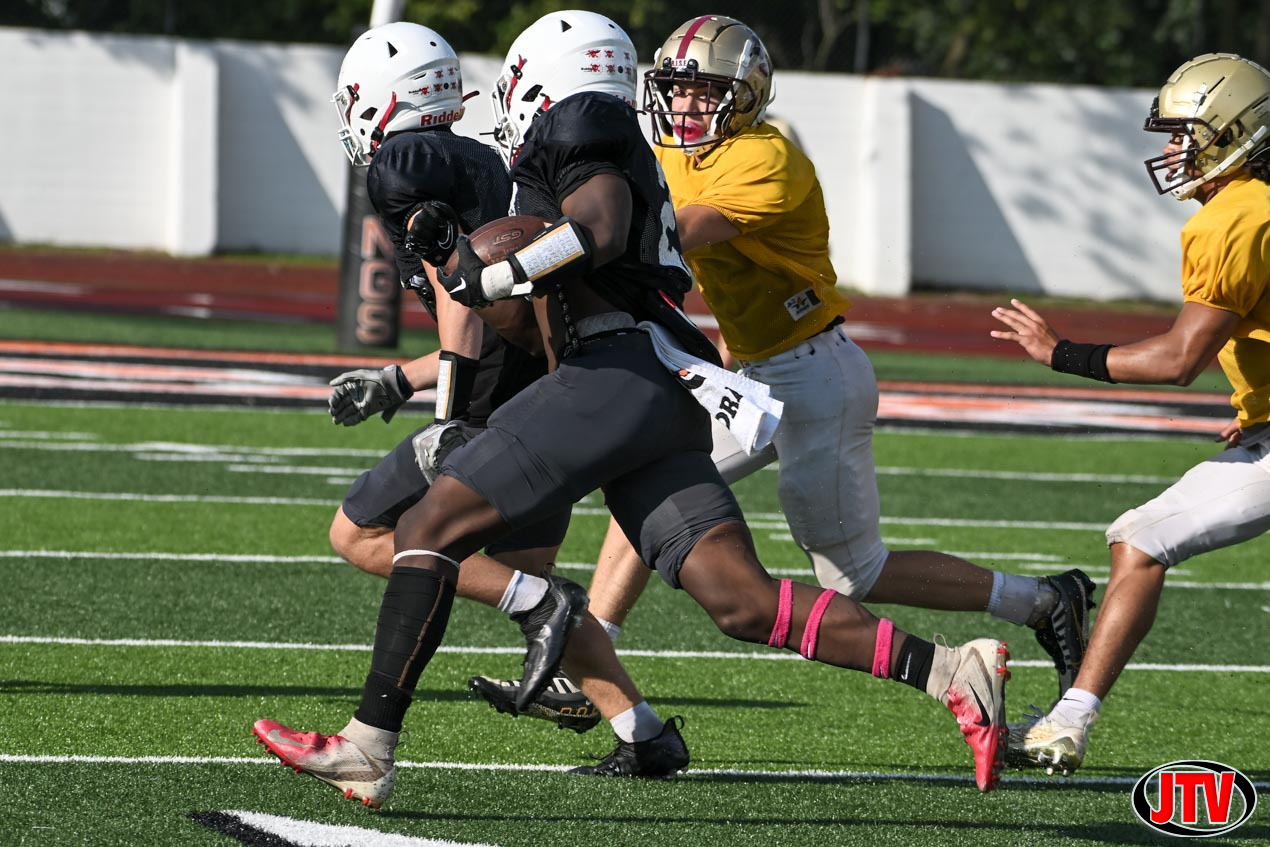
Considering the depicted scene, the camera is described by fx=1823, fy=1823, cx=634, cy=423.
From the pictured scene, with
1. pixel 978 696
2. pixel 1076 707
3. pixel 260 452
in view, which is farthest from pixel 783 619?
pixel 260 452

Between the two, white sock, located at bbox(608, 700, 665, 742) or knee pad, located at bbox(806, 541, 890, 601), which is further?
knee pad, located at bbox(806, 541, 890, 601)

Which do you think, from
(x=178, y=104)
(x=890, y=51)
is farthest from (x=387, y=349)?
(x=890, y=51)

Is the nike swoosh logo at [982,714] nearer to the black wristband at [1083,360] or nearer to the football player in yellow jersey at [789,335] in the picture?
the black wristband at [1083,360]

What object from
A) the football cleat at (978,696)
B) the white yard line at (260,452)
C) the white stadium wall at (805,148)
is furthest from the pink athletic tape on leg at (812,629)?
the white stadium wall at (805,148)

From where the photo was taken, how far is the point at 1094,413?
491 inches

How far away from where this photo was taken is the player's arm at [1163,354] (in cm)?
421

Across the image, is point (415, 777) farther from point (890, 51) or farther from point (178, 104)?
point (890, 51)

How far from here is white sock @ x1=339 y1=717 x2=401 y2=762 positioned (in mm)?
3711

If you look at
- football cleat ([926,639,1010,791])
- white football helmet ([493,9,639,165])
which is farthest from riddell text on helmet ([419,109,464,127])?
football cleat ([926,639,1010,791])

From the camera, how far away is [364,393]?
4555 mm

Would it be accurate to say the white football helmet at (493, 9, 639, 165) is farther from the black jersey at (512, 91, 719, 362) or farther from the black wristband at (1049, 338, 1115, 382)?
the black wristband at (1049, 338, 1115, 382)

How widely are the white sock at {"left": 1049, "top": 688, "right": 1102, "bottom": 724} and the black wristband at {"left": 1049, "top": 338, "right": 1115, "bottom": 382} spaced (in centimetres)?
77

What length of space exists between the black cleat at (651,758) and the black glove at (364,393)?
1016 millimetres

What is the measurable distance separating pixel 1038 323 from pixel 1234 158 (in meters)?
0.62
